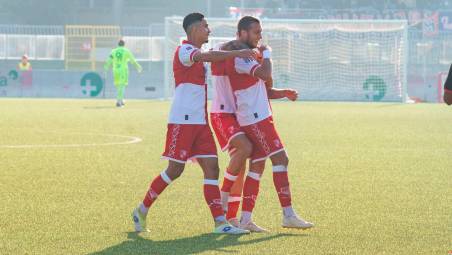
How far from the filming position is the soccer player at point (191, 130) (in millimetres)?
8211

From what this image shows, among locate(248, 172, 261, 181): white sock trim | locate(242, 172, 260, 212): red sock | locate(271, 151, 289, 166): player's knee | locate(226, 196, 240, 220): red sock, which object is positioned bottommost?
locate(226, 196, 240, 220): red sock

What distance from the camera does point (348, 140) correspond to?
1922 centimetres

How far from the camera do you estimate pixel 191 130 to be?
823 cm

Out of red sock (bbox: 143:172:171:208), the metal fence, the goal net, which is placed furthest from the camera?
the metal fence

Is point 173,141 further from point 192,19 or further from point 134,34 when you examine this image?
point 134,34

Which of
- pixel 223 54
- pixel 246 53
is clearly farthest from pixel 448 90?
pixel 223 54

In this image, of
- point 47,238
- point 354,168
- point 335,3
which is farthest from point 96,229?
point 335,3

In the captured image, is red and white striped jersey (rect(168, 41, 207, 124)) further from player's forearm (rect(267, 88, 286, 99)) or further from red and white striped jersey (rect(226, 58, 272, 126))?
player's forearm (rect(267, 88, 286, 99))

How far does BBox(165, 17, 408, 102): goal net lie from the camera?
40688mm

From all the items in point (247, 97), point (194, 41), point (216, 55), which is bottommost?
point (247, 97)

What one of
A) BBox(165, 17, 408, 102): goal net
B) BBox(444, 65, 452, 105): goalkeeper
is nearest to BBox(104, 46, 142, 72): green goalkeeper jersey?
BBox(165, 17, 408, 102): goal net

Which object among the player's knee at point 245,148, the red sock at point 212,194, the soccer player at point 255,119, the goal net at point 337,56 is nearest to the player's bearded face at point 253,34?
the soccer player at point 255,119

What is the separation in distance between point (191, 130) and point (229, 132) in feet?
1.41

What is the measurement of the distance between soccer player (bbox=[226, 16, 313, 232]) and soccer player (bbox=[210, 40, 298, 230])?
7cm
